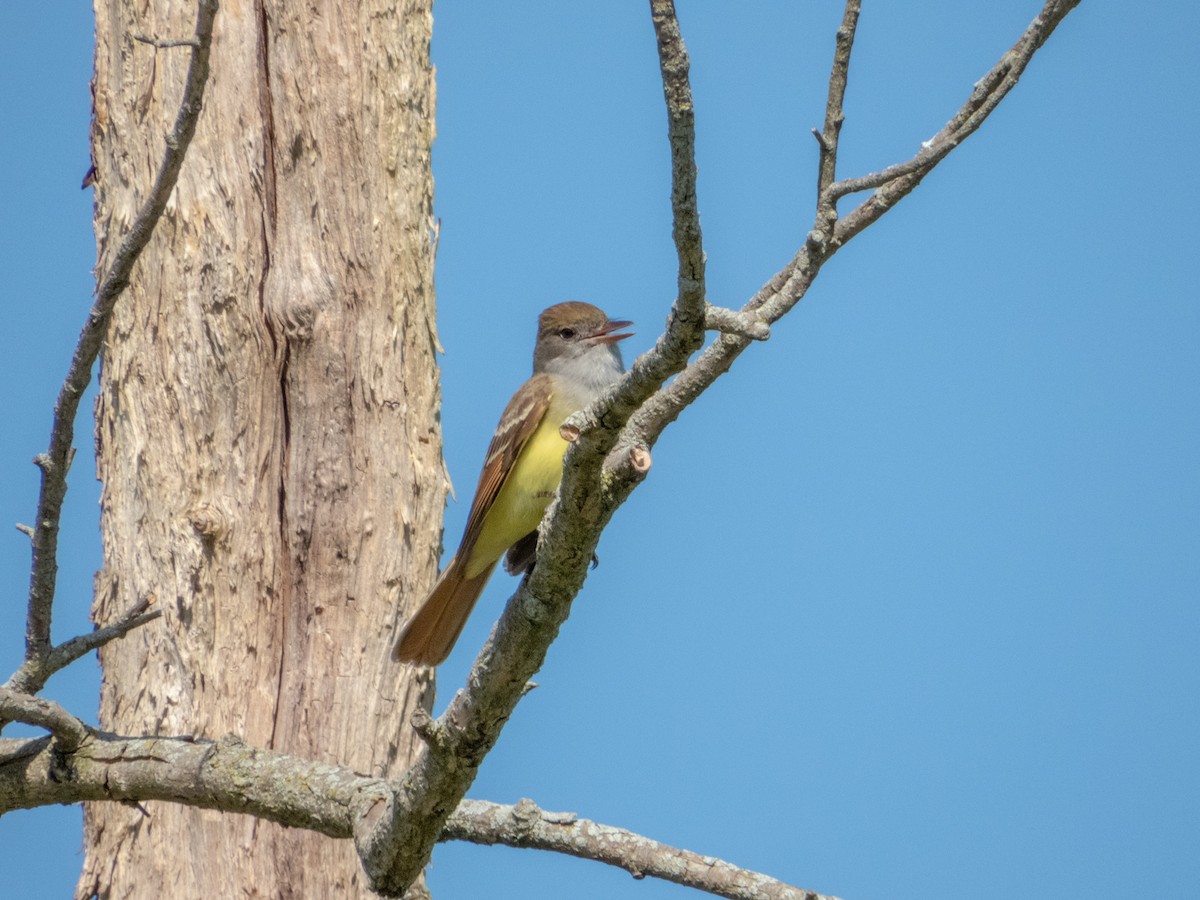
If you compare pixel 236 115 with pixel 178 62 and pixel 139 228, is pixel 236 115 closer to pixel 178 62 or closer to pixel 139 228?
pixel 178 62

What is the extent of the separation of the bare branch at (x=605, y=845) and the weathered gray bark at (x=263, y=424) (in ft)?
2.91

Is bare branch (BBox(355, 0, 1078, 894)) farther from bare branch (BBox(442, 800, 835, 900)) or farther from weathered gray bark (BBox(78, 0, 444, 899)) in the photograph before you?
weathered gray bark (BBox(78, 0, 444, 899))

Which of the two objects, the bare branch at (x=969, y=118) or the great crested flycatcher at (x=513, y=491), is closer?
the bare branch at (x=969, y=118)

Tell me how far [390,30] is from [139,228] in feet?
8.79

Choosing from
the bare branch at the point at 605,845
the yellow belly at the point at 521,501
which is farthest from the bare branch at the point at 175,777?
the yellow belly at the point at 521,501

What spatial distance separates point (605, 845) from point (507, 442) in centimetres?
230

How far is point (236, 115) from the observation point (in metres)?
5.66

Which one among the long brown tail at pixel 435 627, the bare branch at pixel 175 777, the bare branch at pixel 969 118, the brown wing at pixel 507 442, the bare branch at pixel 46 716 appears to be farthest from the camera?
the brown wing at pixel 507 442

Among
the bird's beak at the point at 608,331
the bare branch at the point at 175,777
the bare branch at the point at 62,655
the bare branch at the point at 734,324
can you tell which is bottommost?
the bare branch at the point at 175,777

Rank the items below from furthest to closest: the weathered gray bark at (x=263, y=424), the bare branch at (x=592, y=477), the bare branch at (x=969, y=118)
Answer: the weathered gray bark at (x=263, y=424), the bare branch at (x=969, y=118), the bare branch at (x=592, y=477)

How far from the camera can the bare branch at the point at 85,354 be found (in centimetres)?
338

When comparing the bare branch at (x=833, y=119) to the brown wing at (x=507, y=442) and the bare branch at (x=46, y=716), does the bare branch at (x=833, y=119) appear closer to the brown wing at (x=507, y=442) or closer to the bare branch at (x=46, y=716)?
the bare branch at (x=46, y=716)

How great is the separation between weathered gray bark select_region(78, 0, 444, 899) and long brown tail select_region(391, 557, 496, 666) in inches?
4.2

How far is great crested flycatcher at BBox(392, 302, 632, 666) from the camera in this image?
554 centimetres
